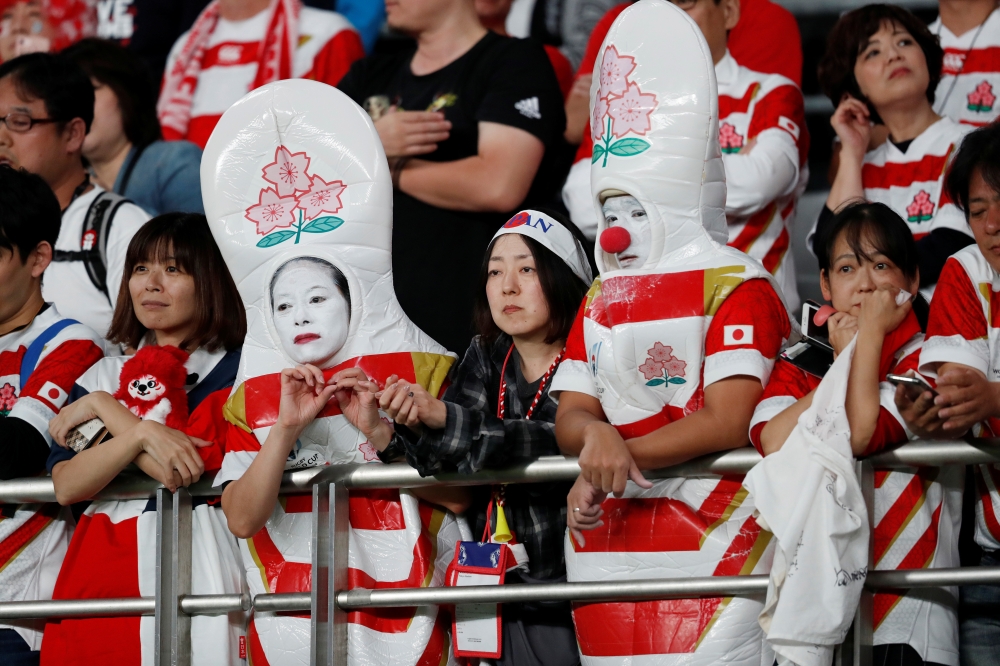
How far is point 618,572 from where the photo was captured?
2318mm

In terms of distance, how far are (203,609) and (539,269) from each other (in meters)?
0.96

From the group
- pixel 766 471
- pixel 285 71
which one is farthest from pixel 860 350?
pixel 285 71

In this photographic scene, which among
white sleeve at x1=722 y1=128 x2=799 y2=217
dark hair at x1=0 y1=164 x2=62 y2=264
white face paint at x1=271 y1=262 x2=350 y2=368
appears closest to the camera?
white face paint at x1=271 y1=262 x2=350 y2=368

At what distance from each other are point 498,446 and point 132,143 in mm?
2056

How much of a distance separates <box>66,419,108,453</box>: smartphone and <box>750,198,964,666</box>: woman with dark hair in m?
1.33

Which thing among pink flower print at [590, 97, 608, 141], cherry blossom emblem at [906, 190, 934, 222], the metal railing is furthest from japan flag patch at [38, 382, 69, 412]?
cherry blossom emblem at [906, 190, 934, 222]

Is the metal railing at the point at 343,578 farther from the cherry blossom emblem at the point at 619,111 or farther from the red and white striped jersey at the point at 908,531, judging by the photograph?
the cherry blossom emblem at the point at 619,111

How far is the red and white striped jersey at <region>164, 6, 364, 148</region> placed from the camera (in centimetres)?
420

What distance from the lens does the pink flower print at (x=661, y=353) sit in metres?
2.34

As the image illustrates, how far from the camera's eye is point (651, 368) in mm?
2357

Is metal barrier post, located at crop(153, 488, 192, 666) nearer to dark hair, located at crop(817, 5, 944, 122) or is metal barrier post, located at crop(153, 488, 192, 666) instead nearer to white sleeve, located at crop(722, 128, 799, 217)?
white sleeve, located at crop(722, 128, 799, 217)

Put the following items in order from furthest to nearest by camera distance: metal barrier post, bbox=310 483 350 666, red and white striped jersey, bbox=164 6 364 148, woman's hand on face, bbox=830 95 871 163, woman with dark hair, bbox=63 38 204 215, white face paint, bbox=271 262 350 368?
red and white striped jersey, bbox=164 6 364 148
woman with dark hair, bbox=63 38 204 215
woman's hand on face, bbox=830 95 871 163
white face paint, bbox=271 262 350 368
metal barrier post, bbox=310 483 350 666

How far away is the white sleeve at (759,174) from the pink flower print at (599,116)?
64 cm

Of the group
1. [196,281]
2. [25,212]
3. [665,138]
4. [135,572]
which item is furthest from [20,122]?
[665,138]
